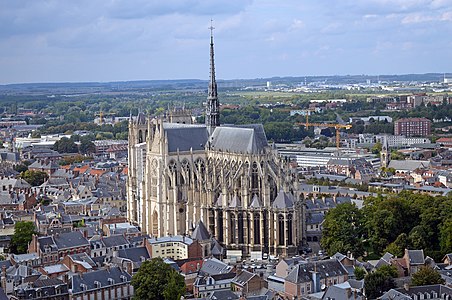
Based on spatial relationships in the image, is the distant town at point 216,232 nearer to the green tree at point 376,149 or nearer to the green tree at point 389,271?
the green tree at point 389,271

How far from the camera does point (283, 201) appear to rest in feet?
249

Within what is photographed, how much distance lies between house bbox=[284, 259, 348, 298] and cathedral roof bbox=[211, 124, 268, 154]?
18568 millimetres

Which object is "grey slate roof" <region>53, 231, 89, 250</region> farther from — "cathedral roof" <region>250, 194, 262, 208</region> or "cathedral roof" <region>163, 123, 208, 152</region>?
"cathedral roof" <region>250, 194, 262, 208</region>

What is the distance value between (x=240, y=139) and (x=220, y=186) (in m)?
5.48

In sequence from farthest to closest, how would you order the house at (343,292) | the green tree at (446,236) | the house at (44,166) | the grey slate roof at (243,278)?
1. the house at (44,166)
2. the green tree at (446,236)
3. the grey slate roof at (243,278)
4. the house at (343,292)

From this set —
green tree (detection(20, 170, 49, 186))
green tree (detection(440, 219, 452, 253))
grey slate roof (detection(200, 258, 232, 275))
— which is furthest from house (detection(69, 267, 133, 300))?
green tree (detection(20, 170, 49, 186))

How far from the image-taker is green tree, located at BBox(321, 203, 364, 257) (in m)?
74.1

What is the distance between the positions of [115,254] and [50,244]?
802 centimetres

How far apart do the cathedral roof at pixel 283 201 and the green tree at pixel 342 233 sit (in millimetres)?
4453

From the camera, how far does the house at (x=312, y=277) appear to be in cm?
6100

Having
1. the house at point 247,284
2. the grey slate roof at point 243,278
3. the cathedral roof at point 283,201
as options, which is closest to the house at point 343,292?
the house at point 247,284

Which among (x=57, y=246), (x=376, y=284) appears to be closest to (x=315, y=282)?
(x=376, y=284)

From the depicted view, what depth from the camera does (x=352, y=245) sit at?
75.3m

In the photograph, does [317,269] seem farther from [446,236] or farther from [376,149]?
[376,149]
